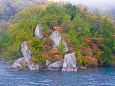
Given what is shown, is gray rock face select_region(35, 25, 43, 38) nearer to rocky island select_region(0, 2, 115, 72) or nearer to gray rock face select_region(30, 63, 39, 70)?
rocky island select_region(0, 2, 115, 72)

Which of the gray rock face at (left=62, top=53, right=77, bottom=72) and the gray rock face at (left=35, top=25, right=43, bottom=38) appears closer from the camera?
the gray rock face at (left=62, top=53, right=77, bottom=72)

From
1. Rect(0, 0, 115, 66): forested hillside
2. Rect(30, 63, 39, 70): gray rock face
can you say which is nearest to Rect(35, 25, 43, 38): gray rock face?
Rect(0, 0, 115, 66): forested hillside

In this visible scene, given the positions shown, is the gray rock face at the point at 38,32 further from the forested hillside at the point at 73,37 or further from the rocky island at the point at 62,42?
the forested hillside at the point at 73,37

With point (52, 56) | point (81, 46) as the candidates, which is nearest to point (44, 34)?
point (52, 56)

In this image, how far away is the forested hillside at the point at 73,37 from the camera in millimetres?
37188

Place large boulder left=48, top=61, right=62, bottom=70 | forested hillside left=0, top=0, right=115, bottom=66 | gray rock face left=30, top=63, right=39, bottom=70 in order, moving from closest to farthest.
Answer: large boulder left=48, top=61, right=62, bottom=70
gray rock face left=30, top=63, right=39, bottom=70
forested hillside left=0, top=0, right=115, bottom=66

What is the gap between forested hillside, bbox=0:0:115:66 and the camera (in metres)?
37.2

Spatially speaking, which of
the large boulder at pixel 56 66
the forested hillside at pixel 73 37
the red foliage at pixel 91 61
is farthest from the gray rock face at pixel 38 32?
the red foliage at pixel 91 61

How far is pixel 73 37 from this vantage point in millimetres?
39188

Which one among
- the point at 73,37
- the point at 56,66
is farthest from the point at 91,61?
the point at 56,66

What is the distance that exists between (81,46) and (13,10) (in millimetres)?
56864

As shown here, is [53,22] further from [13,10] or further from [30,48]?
[13,10]

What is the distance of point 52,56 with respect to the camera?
120 feet

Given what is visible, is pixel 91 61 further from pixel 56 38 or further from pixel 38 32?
pixel 38 32
